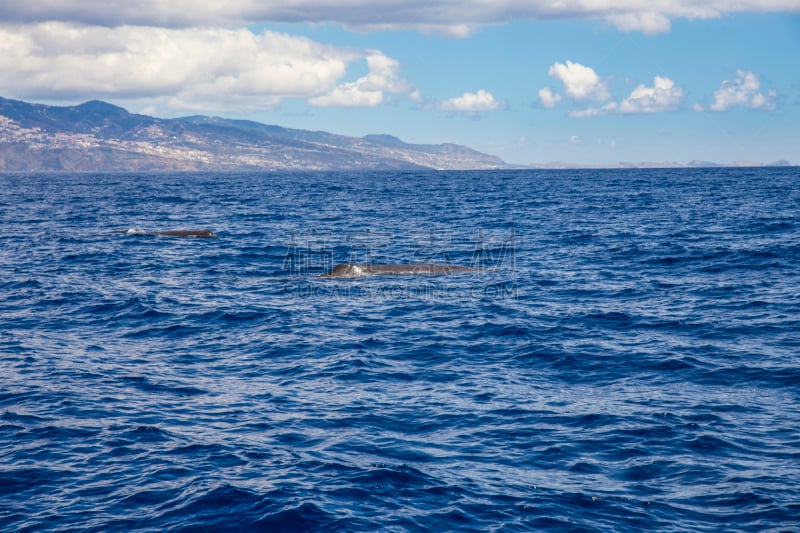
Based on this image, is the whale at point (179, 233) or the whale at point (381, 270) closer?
the whale at point (381, 270)

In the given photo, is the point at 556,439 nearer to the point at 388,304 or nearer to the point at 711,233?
the point at 388,304

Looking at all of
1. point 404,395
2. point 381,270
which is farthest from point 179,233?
point 404,395

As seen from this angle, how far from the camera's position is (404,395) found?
59.6ft

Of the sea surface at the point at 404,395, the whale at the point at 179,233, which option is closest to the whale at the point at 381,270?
the sea surface at the point at 404,395

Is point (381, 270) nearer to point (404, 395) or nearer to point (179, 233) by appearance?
point (404, 395)

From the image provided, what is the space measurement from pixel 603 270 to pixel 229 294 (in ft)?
60.6

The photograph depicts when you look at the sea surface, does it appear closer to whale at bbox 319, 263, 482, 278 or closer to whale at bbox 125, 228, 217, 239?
whale at bbox 319, 263, 482, 278

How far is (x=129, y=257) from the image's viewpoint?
42.2 m

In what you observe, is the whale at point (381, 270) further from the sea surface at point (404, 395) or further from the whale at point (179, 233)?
the whale at point (179, 233)

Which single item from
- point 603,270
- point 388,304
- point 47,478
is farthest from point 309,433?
point 603,270

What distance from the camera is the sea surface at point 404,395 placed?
1238 centimetres

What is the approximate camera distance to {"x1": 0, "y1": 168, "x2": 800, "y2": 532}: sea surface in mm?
12375

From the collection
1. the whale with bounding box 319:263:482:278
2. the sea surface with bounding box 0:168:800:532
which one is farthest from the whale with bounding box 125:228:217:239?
the whale with bounding box 319:263:482:278

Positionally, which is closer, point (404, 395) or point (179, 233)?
point (404, 395)
